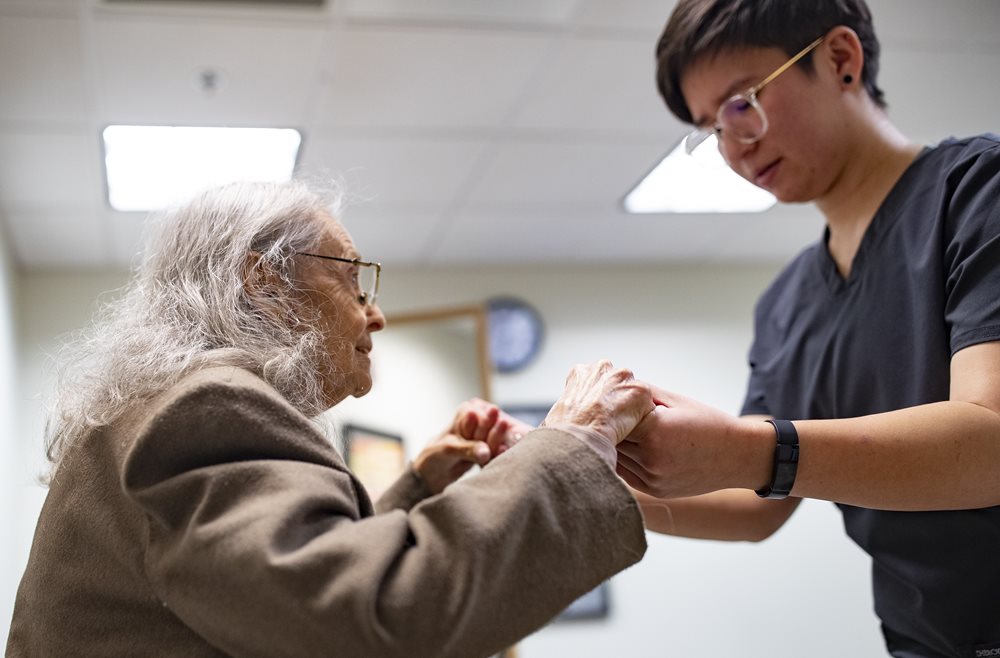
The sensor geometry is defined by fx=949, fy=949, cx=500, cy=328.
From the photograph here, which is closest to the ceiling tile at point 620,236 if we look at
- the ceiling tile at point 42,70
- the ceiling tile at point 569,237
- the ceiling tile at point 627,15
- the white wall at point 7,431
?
the ceiling tile at point 569,237

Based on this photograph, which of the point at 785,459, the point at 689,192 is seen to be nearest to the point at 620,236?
the point at 689,192

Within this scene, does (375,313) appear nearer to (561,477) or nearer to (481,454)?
(481,454)

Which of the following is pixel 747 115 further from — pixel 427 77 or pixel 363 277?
pixel 427 77

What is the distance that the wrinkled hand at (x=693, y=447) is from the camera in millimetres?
1266

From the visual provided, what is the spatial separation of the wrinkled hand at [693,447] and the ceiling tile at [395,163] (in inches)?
97.0

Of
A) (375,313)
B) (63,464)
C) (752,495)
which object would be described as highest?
(375,313)

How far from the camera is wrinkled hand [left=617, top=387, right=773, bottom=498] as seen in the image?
1.27 m

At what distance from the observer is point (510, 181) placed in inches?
162

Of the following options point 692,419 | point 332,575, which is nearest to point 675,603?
point 692,419

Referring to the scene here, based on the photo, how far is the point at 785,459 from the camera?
1276mm

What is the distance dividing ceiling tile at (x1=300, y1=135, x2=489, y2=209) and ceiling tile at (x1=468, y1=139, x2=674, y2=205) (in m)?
0.13

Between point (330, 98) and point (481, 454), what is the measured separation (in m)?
1.92

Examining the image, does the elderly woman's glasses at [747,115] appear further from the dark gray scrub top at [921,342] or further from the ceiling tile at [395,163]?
the ceiling tile at [395,163]

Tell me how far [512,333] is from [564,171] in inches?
51.9
